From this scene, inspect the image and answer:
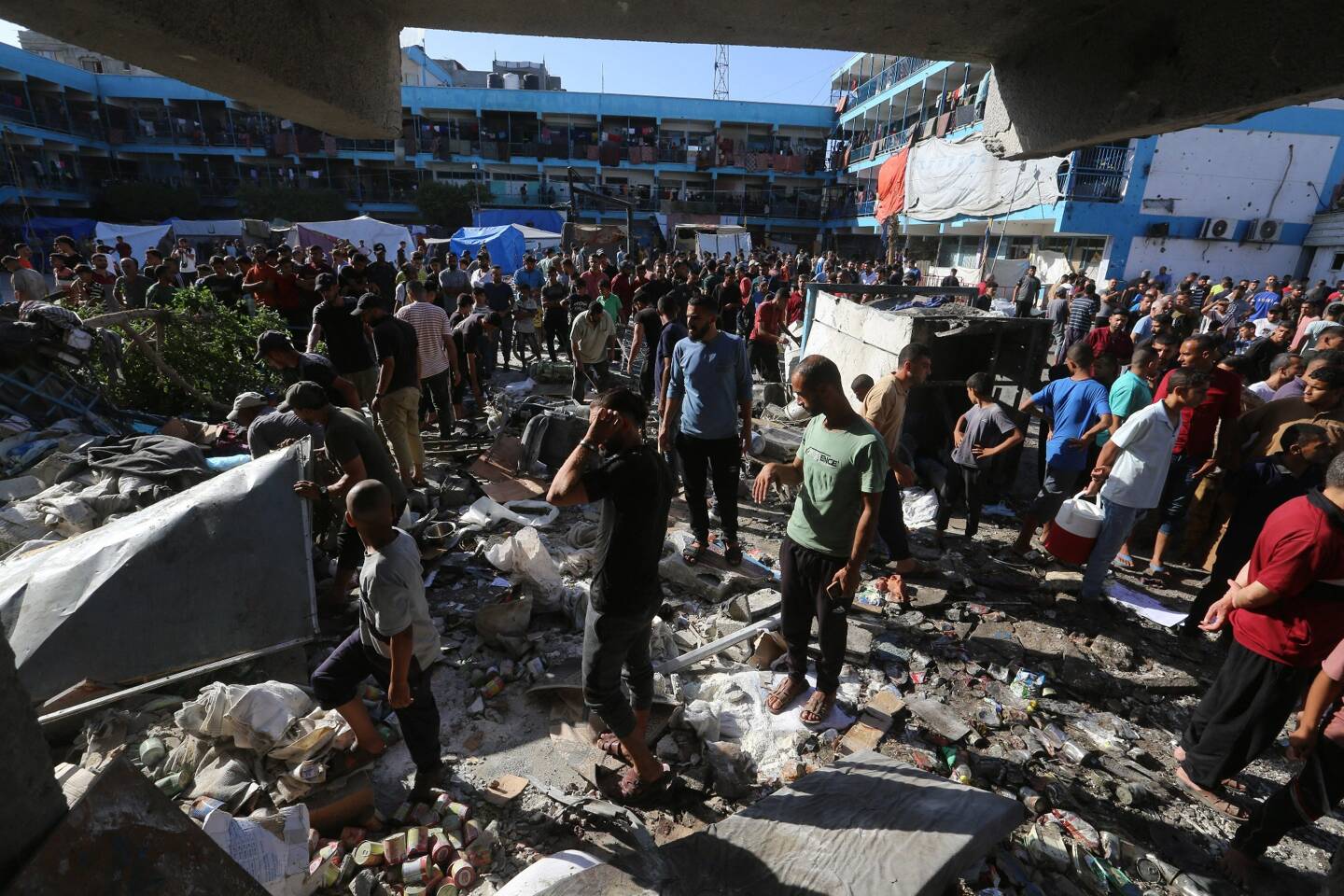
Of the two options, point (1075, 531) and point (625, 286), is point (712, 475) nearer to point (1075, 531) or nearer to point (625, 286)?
point (1075, 531)

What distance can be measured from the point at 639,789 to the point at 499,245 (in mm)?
17277

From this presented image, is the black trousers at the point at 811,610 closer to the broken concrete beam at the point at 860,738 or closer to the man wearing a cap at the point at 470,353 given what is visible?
the broken concrete beam at the point at 860,738

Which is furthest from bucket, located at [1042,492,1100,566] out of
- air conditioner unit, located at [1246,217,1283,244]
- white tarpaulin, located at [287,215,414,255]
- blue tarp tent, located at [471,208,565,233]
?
blue tarp tent, located at [471,208,565,233]

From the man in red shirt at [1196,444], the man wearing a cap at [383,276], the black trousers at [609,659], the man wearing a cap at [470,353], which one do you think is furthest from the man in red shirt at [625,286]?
the black trousers at [609,659]

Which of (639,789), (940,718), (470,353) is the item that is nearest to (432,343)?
(470,353)

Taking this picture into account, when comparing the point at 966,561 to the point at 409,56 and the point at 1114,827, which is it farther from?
the point at 409,56

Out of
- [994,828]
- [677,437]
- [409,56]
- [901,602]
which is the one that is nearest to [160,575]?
[677,437]

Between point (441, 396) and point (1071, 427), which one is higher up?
point (1071, 427)

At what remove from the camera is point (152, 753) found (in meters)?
2.83

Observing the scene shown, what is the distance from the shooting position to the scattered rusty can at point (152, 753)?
281 centimetres

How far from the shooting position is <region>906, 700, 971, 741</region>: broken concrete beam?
132 inches

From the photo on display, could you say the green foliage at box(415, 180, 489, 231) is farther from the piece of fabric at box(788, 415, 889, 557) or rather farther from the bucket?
the piece of fabric at box(788, 415, 889, 557)

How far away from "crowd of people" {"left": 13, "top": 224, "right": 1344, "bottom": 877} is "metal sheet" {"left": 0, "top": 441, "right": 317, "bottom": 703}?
1.02 feet

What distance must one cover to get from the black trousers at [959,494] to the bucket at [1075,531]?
74 centimetres
